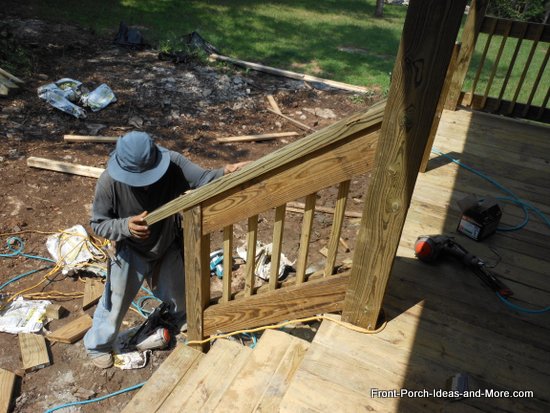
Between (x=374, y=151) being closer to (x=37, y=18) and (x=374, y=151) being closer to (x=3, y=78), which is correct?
(x=3, y=78)

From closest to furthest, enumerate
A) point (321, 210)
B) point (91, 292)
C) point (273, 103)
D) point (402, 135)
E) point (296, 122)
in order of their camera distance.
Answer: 1. point (402, 135)
2. point (91, 292)
3. point (321, 210)
4. point (296, 122)
5. point (273, 103)

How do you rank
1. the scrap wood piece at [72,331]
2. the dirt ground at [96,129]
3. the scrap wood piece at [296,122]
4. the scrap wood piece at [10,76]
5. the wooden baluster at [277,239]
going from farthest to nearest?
1. the scrap wood piece at [10,76]
2. the scrap wood piece at [296,122]
3. the scrap wood piece at [72,331]
4. the dirt ground at [96,129]
5. the wooden baluster at [277,239]

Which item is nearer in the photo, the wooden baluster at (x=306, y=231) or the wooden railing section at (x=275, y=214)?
the wooden railing section at (x=275, y=214)

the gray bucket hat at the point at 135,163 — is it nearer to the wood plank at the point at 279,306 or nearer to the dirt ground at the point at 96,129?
the wood plank at the point at 279,306

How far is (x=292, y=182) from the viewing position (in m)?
2.41

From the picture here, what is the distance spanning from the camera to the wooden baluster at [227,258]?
290 cm

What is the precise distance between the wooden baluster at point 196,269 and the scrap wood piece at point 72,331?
1586mm

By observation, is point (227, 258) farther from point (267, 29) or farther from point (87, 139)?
point (267, 29)

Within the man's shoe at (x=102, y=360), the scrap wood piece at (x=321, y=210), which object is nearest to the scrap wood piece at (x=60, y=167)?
the scrap wood piece at (x=321, y=210)

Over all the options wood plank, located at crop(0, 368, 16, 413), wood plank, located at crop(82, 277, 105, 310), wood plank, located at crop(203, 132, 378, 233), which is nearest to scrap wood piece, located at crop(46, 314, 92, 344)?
wood plank, located at crop(82, 277, 105, 310)

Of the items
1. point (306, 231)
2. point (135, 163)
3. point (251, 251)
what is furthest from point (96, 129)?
point (306, 231)

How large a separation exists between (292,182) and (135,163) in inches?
55.0

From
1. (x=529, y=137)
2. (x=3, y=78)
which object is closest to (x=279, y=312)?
(x=529, y=137)

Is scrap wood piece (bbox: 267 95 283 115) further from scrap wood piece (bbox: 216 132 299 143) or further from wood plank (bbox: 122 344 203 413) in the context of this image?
wood plank (bbox: 122 344 203 413)
